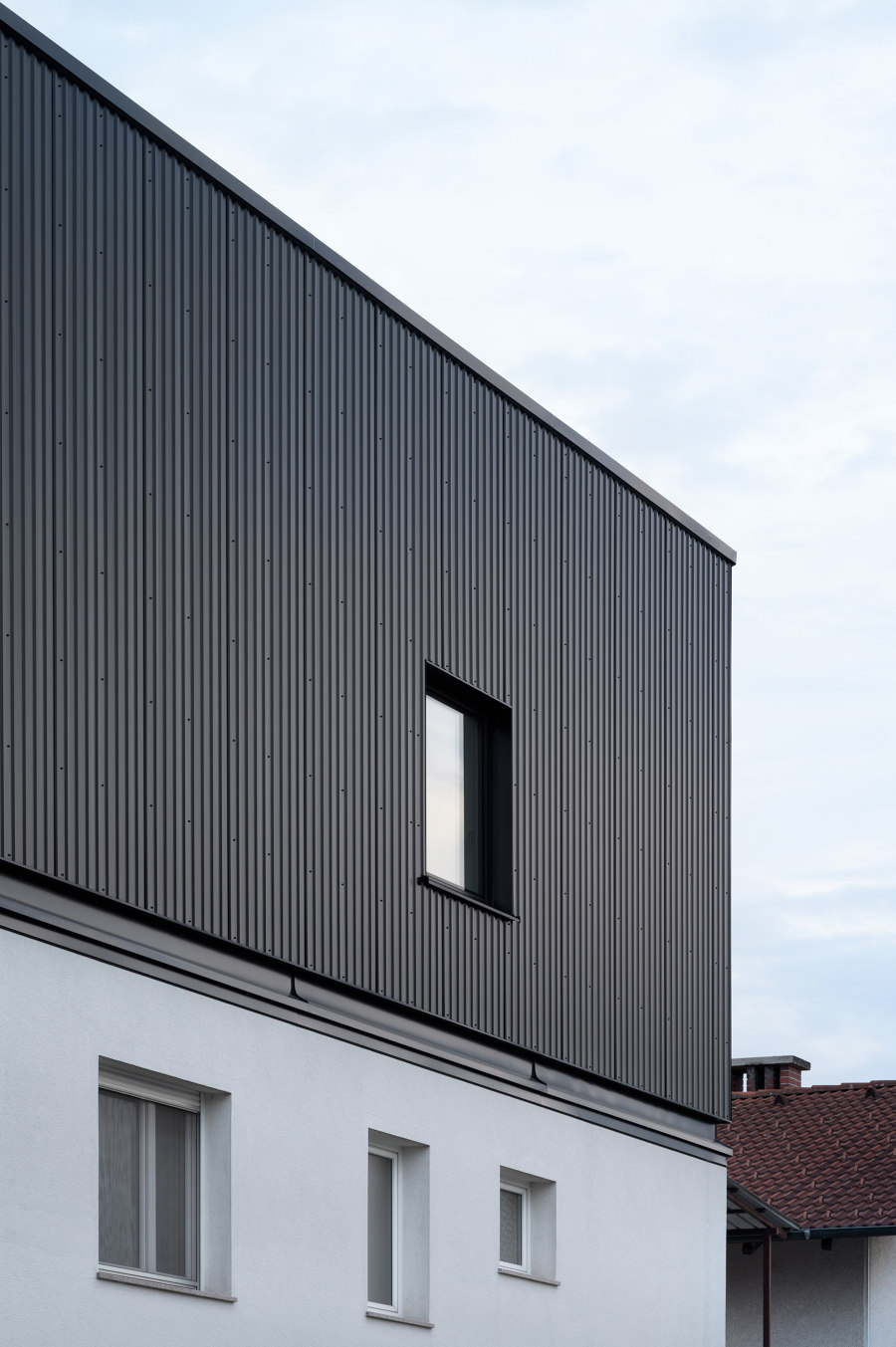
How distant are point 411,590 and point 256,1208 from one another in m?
4.71

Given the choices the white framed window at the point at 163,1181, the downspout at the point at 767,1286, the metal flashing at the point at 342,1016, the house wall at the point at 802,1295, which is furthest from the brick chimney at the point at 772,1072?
the white framed window at the point at 163,1181

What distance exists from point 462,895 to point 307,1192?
3.01 m

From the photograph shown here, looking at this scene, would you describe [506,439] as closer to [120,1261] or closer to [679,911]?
[679,911]

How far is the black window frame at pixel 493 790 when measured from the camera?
1571 centimetres

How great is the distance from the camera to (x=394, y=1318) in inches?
527

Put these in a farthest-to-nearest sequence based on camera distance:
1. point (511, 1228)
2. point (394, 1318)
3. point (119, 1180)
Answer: point (511, 1228), point (394, 1318), point (119, 1180)

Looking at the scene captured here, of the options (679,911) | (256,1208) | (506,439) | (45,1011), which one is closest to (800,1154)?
(679,911)

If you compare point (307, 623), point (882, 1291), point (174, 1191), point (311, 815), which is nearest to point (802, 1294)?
point (882, 1291)

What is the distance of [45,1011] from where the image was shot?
10797 mm

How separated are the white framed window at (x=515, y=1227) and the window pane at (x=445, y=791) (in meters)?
2.36

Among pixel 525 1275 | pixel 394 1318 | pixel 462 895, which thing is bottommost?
pixel 394 1318

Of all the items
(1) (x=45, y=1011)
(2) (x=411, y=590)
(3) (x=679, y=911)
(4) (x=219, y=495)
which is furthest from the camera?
(3) (x=679, y=911)

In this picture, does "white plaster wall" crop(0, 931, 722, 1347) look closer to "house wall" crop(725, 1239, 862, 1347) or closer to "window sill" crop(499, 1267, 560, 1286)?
"window sill" crop(499, 1267, 560, 1286)

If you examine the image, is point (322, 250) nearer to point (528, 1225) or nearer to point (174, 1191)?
point (174, 1191)
